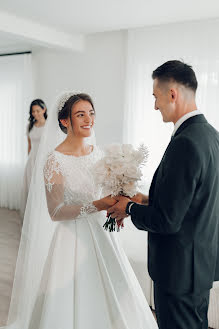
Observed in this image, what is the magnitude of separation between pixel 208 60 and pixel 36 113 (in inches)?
A: 105

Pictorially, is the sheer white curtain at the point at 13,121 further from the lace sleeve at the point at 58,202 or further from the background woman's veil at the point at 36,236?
the lace sleeve at the point at 58,202

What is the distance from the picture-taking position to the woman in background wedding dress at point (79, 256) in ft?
7.16

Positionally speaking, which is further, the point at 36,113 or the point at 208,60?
the point at 36,113

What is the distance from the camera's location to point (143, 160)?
6.75ft

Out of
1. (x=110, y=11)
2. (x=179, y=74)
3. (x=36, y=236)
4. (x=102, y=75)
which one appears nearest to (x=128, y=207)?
(x=179, y=74)

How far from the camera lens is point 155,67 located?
5262 mm

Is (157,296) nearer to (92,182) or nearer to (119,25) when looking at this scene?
(92,182)

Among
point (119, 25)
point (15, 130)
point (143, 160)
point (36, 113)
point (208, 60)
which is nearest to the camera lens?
point (143, 160)

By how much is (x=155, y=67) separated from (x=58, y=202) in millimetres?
3590

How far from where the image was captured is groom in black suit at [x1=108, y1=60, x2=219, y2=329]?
157 cm

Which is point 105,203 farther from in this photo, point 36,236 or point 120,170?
point 36,236

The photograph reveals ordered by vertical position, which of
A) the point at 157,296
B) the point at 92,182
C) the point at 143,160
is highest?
the point at 143,160

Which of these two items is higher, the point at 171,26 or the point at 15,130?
the point at 171,26

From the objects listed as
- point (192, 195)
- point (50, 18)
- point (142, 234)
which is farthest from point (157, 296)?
point (50, 18)
